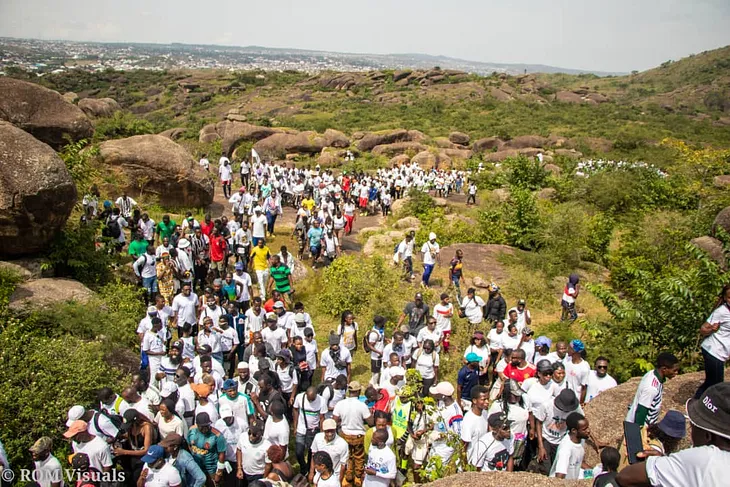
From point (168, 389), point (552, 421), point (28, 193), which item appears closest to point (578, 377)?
point (552, 421)

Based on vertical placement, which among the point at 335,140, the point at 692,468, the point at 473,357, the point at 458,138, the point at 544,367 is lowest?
the point at 473,357

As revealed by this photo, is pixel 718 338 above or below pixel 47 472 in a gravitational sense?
above

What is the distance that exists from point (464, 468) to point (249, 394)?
8.71 feet

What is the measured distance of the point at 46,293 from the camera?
860cm

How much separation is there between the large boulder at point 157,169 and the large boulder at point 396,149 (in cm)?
2110

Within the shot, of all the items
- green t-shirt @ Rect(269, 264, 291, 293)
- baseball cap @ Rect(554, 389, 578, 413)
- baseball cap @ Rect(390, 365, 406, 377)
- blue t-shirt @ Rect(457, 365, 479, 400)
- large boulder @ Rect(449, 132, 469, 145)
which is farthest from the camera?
A: large boulder @ Rect(449, 132, 469, 145)

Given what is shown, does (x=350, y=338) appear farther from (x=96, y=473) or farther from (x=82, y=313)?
(x=82, y=313)

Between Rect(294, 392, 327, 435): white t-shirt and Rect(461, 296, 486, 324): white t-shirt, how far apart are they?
4168 millimetres

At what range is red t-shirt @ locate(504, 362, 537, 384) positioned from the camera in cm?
642

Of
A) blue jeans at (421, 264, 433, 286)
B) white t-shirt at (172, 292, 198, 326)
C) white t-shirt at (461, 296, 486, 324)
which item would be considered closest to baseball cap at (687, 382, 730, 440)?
white t-shirt at (461, 296, 486, 324)

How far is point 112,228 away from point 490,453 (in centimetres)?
939

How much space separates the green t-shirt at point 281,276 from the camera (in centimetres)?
948

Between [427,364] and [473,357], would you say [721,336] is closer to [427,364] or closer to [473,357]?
[473,357]

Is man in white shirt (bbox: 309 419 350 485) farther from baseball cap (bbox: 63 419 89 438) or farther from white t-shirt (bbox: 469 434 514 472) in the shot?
baseball cap (bbox: 63 419 89 438)
